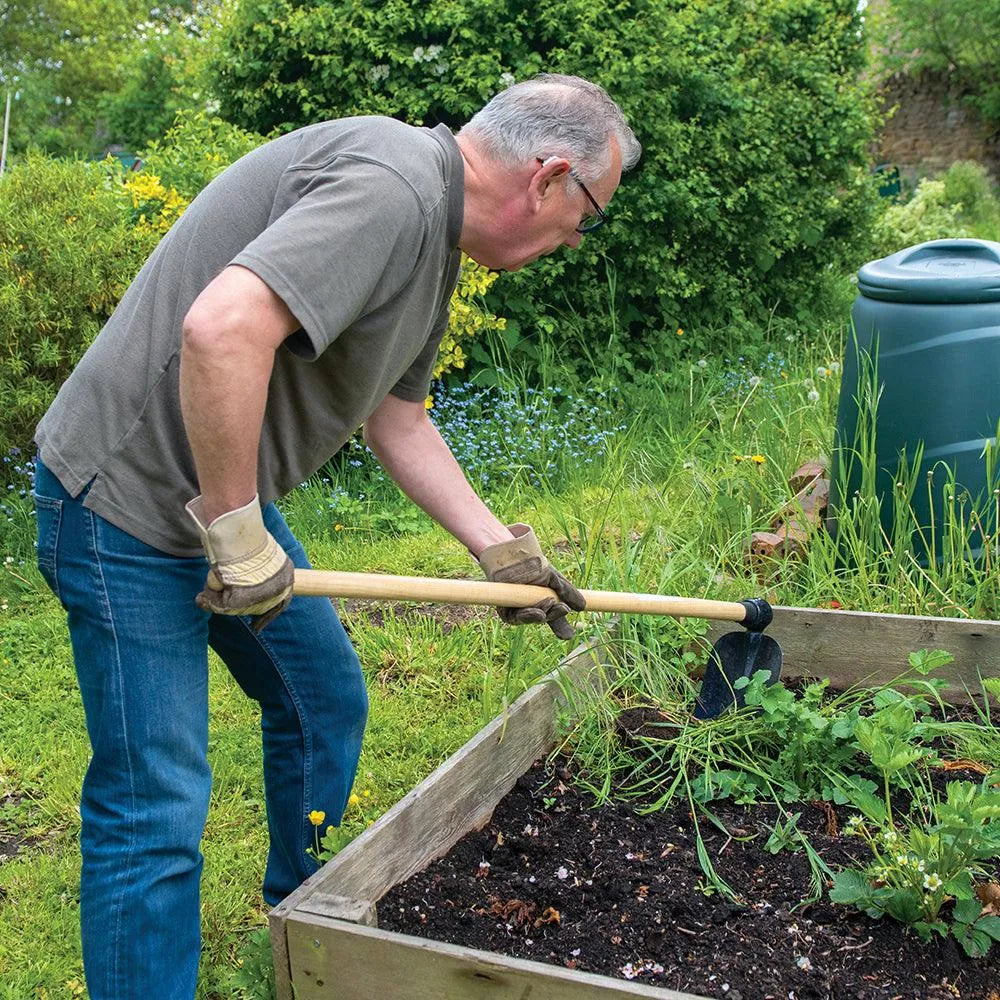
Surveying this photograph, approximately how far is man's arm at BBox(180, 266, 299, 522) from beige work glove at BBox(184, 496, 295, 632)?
0.10 meters

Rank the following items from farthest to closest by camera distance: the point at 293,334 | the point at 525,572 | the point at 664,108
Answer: the point at 664,108
the point at 525,572
the point at 293,334

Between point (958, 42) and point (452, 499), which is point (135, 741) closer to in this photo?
point (452, 499)

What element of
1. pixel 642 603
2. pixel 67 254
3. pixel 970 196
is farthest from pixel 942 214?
pixel 642 603

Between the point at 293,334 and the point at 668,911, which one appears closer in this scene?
the point at 293,334

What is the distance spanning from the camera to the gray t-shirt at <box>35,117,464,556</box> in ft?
5.60

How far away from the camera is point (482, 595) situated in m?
2.30

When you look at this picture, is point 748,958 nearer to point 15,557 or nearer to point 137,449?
point 137,449

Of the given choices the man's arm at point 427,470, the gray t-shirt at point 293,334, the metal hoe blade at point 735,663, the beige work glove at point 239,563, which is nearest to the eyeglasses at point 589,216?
the gray t-shirt at point 293,334

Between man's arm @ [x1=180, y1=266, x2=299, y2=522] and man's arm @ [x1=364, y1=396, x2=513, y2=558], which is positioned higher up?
man's arm @ [x1=180, y1=266, x2=299, y2=522]

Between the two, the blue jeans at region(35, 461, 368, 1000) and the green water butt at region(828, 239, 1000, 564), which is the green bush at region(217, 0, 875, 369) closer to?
the green water butt at region(828, 239, 1000, 564)

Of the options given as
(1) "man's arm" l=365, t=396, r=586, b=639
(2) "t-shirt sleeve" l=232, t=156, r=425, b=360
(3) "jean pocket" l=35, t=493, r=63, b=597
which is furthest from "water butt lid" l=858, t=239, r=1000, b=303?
(3) "jean pocket" l=35, t=493, r=63, b=597

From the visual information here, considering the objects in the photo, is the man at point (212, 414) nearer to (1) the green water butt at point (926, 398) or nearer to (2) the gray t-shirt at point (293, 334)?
(2) the gray t-shirt at point (293, 334)

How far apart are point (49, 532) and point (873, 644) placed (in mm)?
2135

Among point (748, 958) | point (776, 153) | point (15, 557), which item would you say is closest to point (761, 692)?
point (748, 958)
